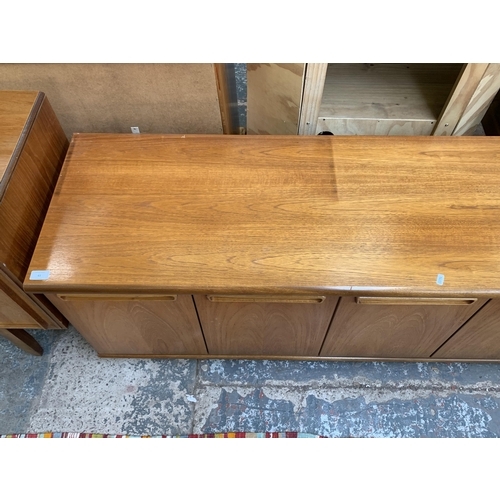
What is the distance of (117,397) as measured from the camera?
1.35m

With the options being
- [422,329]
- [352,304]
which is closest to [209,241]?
[352,304]

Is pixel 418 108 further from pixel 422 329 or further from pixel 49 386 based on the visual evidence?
pixel 49 386

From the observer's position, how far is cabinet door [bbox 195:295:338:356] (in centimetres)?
103

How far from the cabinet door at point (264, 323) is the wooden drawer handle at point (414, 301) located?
8 cm

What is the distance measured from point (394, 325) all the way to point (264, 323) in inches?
14.2

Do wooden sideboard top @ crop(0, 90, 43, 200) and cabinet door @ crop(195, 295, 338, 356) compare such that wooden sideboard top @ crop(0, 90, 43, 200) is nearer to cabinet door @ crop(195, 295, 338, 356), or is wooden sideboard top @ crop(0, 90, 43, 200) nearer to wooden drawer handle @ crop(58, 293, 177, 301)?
wooden drawer handle @ crop(58, 293, 177, 301)

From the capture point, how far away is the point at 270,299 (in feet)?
3.29

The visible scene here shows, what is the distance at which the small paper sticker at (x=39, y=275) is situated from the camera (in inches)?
37.7

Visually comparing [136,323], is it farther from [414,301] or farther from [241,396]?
[414,301]

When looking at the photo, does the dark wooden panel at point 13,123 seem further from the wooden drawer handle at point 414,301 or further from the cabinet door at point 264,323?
the wooden drawer handle at point 414,301

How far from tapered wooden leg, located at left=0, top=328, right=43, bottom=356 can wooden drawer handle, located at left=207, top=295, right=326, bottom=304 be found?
702 millimetres

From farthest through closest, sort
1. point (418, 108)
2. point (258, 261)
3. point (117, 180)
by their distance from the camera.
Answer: point (418, 108)
point (117, 180)
point (258, 261)

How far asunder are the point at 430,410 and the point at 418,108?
1014 mm

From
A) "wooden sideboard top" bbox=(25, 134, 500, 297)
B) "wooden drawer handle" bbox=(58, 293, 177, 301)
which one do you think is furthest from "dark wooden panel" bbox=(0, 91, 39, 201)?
"wooden drawer handle" bbox=(58, 293, 177, 301)
